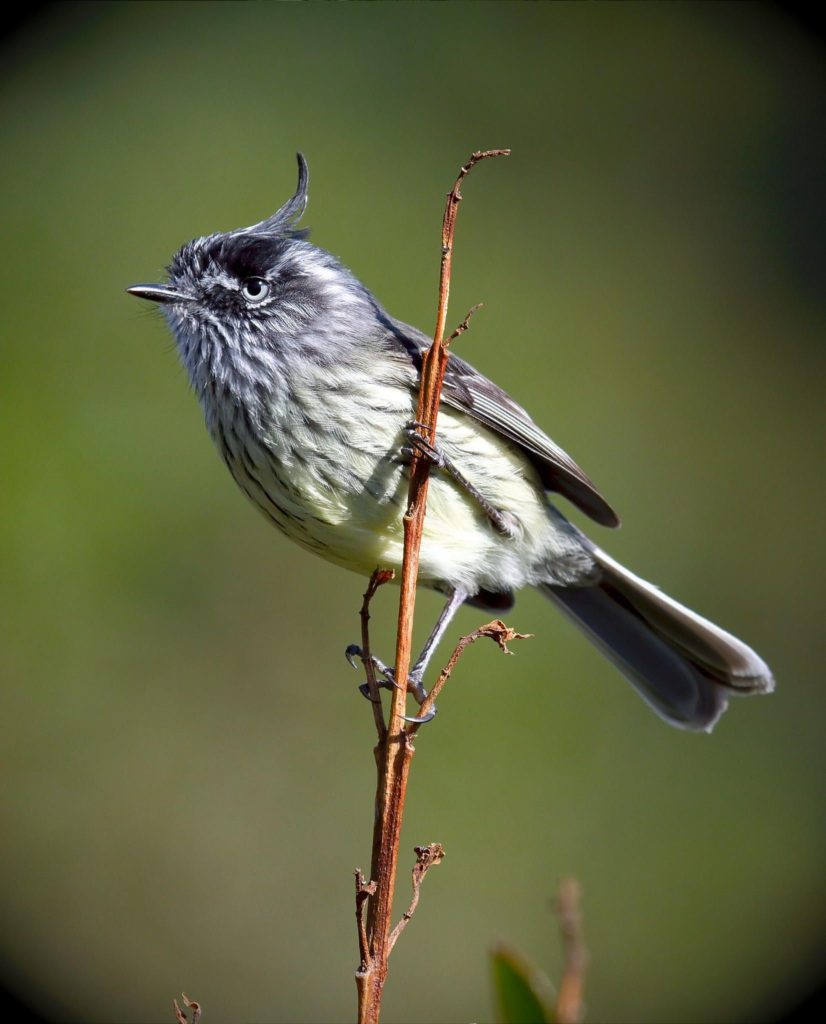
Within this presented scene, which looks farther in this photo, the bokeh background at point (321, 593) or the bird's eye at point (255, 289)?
the bokeh background at point (321, 593)

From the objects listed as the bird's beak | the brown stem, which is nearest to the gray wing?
the bird's beak

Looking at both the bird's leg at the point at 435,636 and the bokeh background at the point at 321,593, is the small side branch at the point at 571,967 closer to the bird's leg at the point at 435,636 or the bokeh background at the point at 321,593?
the bird's leg at the point at 435,636

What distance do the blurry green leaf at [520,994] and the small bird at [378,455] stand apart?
1200mm

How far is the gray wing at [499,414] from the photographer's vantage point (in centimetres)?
306

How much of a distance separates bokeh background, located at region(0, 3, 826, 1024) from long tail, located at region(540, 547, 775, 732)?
2.93 ft

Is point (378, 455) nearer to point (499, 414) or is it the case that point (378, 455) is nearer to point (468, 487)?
point (468, 487)

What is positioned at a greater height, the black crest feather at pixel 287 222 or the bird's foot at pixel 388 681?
the black crest feather at pixel 287 222

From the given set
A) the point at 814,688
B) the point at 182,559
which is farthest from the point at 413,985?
the point at 814,688

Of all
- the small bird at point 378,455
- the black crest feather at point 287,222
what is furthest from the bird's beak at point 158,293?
the black crest feather at point 287,222

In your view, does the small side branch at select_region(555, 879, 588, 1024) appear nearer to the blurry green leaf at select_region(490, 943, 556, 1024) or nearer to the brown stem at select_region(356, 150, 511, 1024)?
the blurry green leaf at select_region(490, 943, 556, 1024)

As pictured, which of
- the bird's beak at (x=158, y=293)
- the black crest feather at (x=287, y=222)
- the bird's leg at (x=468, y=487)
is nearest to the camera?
the bird's leg at (x=468, y=487)

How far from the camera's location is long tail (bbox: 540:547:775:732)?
3.43 metres

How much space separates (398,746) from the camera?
181 centimetres

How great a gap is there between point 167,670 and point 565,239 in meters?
3.24
